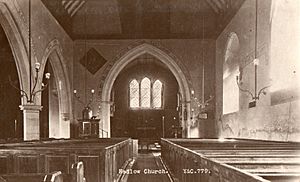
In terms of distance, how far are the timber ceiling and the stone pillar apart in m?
5.70

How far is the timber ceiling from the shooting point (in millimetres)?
16859

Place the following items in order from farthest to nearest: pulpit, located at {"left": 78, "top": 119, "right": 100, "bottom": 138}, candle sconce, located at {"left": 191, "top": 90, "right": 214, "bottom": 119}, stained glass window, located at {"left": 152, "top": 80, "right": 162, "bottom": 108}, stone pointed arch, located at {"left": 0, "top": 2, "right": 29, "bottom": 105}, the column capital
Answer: stained glass window, located at {"left": 152, "top": 80, "right": 162, "bottom": 108}, candle sconce, located at {"left": 191, "top": 90, "right": 214, "bottom": 119}, pulpit, located at {"left": 78, "top": 119, "right": 100, "bottom": 138}, the column capital, stone pointed arch, located at {"left": 0, "top": 2, "right": 29, "bottom": 105}

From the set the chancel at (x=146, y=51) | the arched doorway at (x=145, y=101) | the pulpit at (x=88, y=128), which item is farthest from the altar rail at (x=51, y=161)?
the arched doorway at (x=145, y=101)

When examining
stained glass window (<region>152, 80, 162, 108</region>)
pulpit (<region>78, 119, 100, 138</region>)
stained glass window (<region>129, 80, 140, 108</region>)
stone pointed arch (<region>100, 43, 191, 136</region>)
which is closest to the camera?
pulpit (<region>78, 119, 100, 138</region>)

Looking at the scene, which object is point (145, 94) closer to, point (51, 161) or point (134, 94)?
point (134, 94)

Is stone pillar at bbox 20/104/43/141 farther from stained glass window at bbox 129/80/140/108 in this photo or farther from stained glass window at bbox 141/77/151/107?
stained glass window at bbox 141/77/151/107

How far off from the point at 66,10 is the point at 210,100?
7494 millimetres

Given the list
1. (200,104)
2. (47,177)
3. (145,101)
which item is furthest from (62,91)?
(47,177)

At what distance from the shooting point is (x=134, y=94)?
25.3m

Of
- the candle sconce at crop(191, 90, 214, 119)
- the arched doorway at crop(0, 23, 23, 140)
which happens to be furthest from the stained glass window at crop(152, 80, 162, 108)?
the arched doorway at crop(0, 23, 23, 140)

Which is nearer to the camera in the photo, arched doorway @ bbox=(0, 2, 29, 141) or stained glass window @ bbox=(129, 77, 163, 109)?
arched doorway @ bbox=(0, 2, 29, 141)

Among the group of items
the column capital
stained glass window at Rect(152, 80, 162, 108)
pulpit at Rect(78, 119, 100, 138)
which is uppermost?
stained glass window at Rect(152, 80, 162, 108)

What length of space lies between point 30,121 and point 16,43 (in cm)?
236

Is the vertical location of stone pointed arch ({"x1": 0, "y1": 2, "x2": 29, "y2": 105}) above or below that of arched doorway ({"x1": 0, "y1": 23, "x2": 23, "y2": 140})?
above
